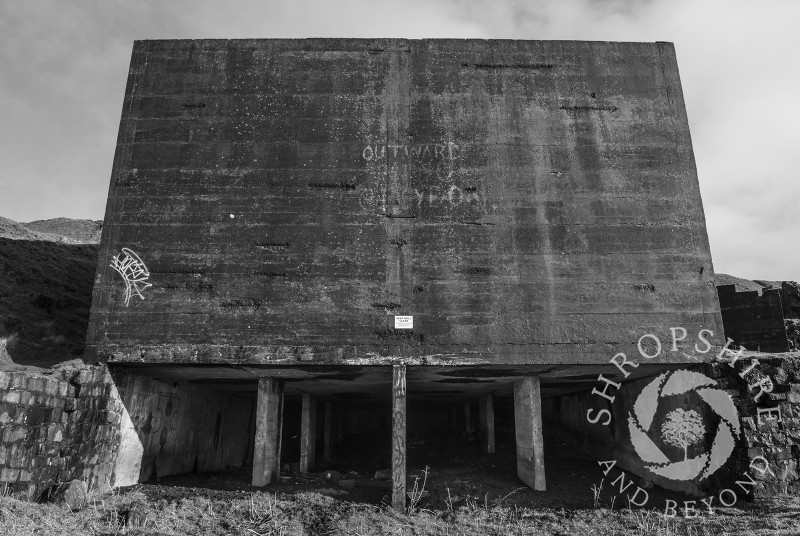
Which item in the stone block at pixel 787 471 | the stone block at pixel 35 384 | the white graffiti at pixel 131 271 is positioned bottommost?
the stone block at pixel 787 471

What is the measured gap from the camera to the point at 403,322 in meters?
12.0

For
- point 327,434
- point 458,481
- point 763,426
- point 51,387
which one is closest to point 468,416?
point 327,434

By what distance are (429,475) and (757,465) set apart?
24.3ft

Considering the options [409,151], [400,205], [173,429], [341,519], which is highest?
[409,151]

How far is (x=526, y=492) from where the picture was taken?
1282 centimetres

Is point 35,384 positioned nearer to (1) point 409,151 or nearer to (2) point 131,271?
(2) point 131,271

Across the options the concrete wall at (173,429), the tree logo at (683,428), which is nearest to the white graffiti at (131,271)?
the concrete wall at (173,429)

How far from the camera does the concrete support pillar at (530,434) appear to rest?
42.4 feet

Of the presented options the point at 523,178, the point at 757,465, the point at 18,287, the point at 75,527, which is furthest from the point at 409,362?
the point at 18,287

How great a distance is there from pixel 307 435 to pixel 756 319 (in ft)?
46.7

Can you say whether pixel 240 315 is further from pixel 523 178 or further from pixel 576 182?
pixel 576 182

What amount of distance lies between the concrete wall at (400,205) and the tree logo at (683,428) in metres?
1.16

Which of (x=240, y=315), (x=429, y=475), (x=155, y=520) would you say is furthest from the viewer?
(x=429, y=475)

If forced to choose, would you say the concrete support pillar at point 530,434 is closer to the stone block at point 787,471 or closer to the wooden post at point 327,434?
the stone block at point 787,471
